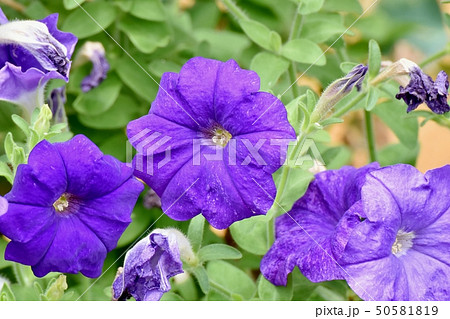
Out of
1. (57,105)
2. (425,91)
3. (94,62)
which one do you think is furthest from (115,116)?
(425,91)

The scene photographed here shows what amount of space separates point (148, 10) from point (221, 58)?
0.24 m

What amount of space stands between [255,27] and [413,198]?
0.48m

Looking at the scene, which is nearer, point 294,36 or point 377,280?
point 377,280

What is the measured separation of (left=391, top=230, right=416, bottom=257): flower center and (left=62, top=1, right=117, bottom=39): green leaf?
0.72m

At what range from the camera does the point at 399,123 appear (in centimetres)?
143

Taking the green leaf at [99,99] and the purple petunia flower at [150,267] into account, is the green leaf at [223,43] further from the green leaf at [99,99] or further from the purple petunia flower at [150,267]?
the purple petunia flower at [150,267]

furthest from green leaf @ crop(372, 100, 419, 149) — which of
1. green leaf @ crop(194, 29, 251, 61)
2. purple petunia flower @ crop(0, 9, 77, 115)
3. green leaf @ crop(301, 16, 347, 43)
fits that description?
purple petunia flower @ crop(0, 9, 77, 115)

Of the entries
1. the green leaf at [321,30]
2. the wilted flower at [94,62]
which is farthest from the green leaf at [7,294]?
the green leaf at [321,30]

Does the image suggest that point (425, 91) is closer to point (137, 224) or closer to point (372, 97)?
point (372, 97)

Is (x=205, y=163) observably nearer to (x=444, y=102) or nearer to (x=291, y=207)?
(x=291, y=207)

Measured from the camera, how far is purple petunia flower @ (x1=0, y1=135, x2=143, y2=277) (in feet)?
3.20

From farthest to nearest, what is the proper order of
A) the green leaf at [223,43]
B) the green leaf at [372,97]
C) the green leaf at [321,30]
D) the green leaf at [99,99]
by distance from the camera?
the green leaf at [223,43], the green leaf at [99,99], the green leaf at [321,30], the green leaf at [372,97]

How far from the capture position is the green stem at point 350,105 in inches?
46.8

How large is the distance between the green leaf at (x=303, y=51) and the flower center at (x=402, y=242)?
1.22ft
